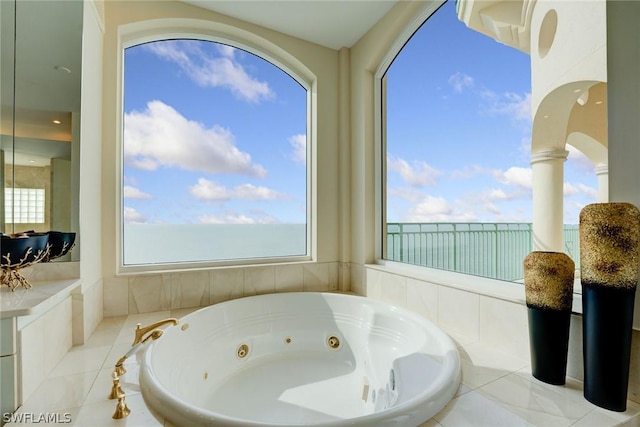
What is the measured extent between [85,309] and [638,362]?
2.50 m

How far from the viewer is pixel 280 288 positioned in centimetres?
258

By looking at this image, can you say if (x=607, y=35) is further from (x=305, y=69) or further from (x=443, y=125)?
(x=305, y=69)

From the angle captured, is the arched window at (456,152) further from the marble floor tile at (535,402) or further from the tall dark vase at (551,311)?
the marble floor tile at (535,402)

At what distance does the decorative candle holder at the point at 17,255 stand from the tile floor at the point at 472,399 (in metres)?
0.44

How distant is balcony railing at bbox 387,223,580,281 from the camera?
5.66 feet

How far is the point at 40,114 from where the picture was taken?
1558 mm

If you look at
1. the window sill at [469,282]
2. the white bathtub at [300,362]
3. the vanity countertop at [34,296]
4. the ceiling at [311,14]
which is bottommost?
the white bathtub at [300,362]

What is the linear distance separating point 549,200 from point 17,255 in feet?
8.40

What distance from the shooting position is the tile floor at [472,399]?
0.99 metres

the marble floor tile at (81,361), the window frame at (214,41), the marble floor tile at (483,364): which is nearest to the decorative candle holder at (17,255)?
the marble floor tile at (81,361)

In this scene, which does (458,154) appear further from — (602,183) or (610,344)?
(610,344)

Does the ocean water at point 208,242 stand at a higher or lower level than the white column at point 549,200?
lower

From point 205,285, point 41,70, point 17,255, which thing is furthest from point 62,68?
point 205,285

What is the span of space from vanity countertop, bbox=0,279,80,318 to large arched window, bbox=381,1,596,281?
218cm
